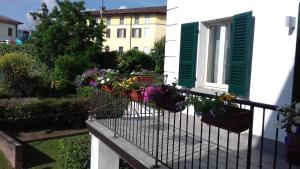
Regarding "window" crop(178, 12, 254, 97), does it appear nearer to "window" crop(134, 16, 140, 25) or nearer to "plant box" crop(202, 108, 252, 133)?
"plant box" crop(202, 108, 252, 133)

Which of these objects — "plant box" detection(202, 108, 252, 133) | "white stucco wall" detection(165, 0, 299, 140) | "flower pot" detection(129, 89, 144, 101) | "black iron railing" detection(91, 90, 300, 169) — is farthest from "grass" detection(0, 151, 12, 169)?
"plant box" detection(202, 108, 252, 133)

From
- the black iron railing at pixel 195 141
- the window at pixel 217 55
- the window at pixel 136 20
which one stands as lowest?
the black iron railing at pixel 195 141

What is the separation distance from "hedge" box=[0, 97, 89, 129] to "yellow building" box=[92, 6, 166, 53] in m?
36.7

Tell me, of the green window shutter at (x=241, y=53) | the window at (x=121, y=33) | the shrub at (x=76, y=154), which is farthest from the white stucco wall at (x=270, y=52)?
the window at (x=121, y=33)

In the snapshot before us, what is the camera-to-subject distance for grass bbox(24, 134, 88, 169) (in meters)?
10.2

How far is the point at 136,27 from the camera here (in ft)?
177

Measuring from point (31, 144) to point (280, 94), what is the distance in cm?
876

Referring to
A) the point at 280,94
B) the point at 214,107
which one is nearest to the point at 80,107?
the point at 280,94

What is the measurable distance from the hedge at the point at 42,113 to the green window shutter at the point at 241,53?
8860 millimetres

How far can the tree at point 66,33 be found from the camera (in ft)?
65.7

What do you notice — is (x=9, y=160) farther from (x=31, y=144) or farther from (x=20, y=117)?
(x=20, y=117)

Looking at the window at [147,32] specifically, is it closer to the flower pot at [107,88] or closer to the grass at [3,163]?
the grass at [3,163]

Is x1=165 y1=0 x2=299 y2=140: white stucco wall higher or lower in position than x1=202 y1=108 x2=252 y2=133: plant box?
higher

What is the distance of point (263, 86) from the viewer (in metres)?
5.39
